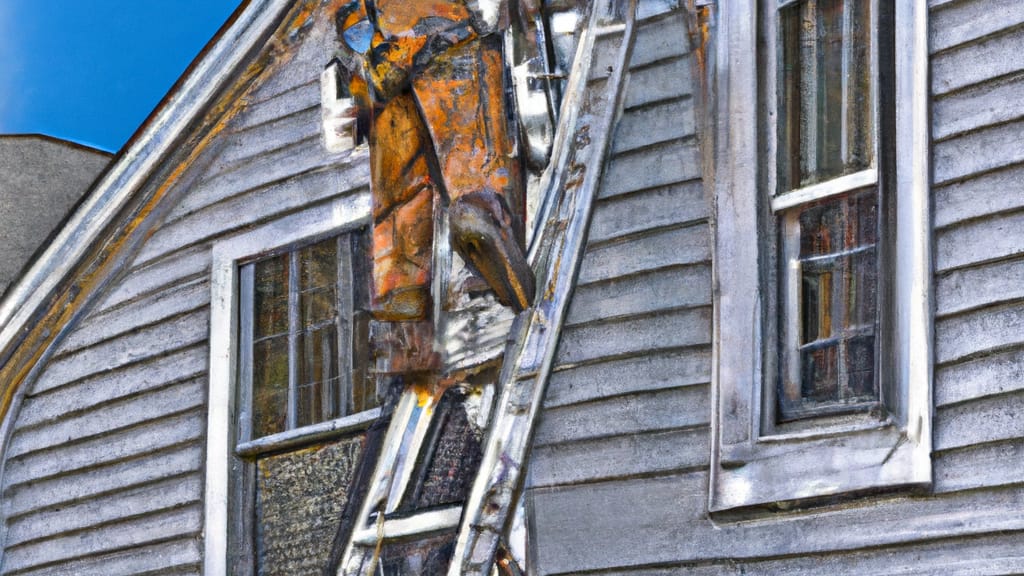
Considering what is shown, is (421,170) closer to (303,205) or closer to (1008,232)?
(303,205)

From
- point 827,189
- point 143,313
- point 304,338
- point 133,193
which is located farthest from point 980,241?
point 133,193

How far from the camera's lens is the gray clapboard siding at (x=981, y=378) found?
19.6ft

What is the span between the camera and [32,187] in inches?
424

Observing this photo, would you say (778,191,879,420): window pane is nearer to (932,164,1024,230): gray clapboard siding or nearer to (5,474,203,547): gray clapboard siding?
(932,164,1024,230): gray clapboard siding

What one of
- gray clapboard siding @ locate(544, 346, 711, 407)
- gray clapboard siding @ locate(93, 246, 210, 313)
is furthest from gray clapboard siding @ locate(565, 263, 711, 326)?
gray clapboard siding @ locate(93, 246, 210, 313)

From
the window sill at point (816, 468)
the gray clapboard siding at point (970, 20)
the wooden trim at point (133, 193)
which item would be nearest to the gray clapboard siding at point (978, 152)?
the gray clapboard siding at point (970, 20)

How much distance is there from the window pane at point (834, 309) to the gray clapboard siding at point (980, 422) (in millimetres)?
304

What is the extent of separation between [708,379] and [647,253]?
1.75 feet

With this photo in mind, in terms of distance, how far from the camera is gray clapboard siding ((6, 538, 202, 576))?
27.6ft

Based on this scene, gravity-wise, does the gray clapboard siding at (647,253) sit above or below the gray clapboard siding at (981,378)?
above

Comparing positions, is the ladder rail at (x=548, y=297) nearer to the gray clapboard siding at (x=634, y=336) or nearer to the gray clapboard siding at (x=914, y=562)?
the gray clapboard siding at (x=634, y=336)

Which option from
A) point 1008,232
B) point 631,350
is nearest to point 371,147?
point 631,350

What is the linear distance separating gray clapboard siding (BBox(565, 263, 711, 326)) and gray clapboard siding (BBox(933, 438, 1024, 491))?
1.07m

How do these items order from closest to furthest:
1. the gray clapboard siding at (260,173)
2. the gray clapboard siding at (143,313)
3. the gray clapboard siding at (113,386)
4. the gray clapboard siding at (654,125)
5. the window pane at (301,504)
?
the gray clapboard siding at (654,125), the window pane at (301,504), the gray clapboard siding at (260,173), the gray clapboard siding at (113,386), the gray clapboard siding at (143,313)
